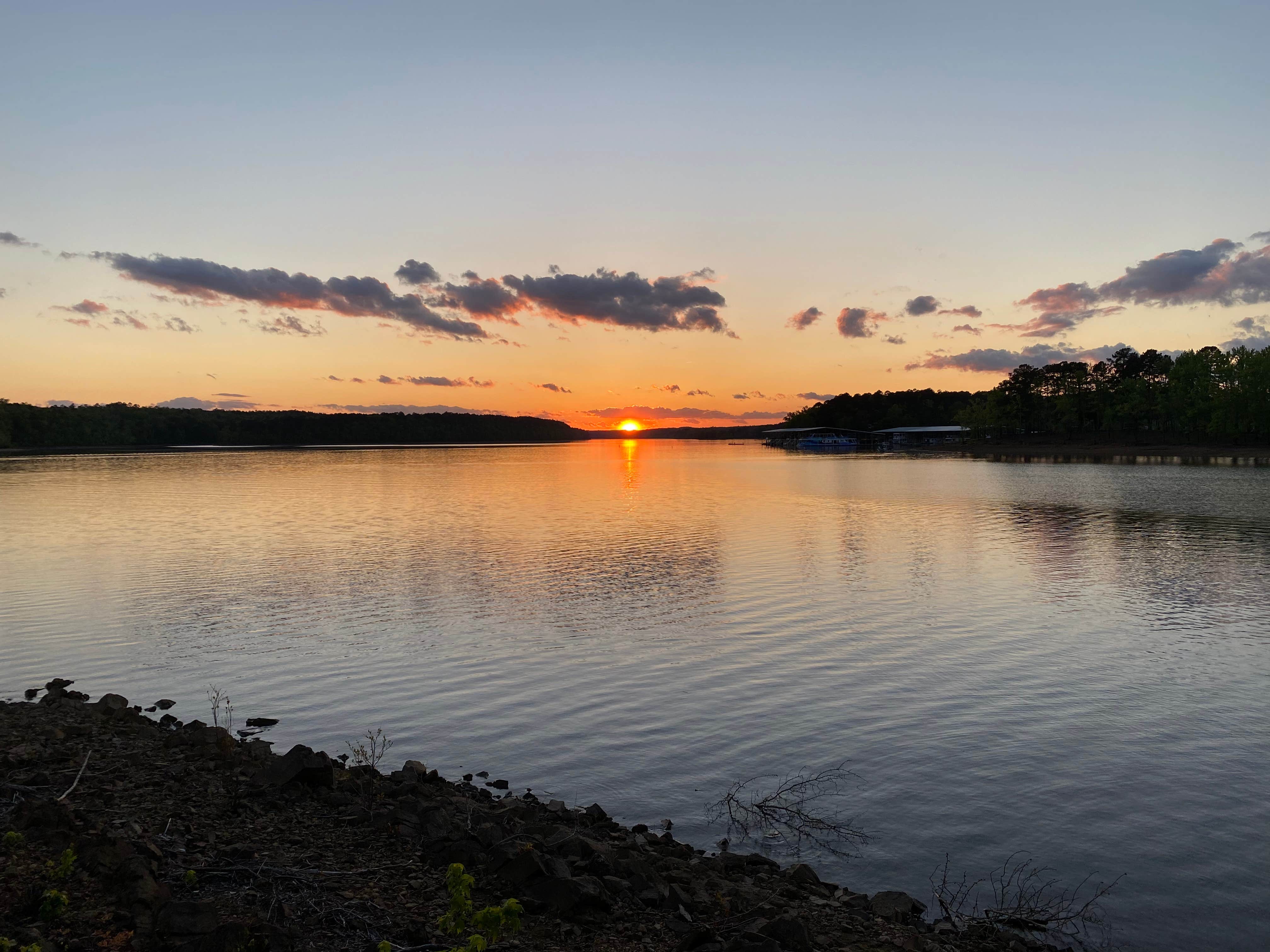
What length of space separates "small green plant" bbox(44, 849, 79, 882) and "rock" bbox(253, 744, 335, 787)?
125 inches

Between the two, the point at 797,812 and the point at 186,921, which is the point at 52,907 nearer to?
the point at 186,921

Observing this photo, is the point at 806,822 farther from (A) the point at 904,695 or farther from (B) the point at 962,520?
(B) the point at 962,520

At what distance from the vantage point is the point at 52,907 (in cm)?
720

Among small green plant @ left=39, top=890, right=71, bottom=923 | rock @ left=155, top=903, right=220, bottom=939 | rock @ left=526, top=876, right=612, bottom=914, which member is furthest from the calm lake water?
small green plant @ left=39, top=890, right=71, bottom=923

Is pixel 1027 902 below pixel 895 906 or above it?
below

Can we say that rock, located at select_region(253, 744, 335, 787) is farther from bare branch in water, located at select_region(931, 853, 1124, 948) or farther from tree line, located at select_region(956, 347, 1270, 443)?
tree line, located at select_region(956, 347, 1270, 443)

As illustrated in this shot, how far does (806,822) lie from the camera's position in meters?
11.6

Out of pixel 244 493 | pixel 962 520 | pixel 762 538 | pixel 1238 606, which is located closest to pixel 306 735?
pixel 1238 606

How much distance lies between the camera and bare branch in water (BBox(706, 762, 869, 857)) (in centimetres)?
1115

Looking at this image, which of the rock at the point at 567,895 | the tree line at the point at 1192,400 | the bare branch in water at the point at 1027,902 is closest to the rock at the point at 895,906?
the bare branch in water at the point at 1027,902

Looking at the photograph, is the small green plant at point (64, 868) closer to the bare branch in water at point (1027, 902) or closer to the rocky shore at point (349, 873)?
the rocky shore at point (349, 873)

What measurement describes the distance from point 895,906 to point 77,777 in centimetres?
1005

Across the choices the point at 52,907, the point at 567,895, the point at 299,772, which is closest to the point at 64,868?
the point at 52,907

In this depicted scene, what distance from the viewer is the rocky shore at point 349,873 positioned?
7301mm
